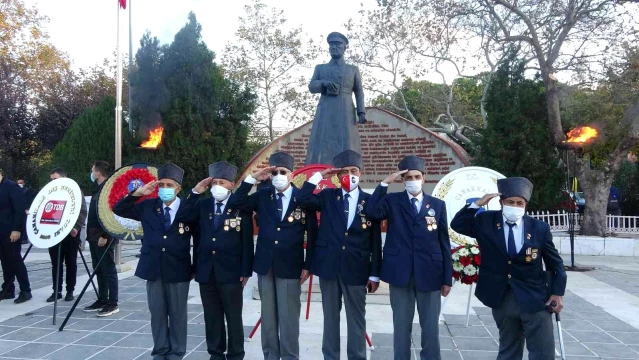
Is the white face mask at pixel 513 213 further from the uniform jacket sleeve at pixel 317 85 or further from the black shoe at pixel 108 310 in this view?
the black shoe at pixel 108 310

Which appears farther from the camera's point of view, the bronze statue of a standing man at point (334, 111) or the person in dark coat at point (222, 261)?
the bronze statue of a standing man at point (334, 111)

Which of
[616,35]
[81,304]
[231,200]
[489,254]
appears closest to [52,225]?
[81,304]

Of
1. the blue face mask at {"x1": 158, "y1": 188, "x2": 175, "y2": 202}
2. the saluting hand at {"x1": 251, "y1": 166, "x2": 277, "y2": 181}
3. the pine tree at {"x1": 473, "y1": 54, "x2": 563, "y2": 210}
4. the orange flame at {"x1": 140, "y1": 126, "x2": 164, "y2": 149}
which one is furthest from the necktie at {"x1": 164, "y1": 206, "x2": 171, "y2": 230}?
the orange flame at {"x1": 140, "y1": 126, "x2": 164, "y2": 149}

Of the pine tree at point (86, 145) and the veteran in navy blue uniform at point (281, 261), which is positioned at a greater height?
the pine tree at point (86, 145)

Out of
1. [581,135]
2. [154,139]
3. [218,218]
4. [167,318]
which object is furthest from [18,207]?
[581,135]

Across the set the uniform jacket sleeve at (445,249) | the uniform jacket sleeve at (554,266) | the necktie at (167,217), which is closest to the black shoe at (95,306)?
the necktie at (167,217)

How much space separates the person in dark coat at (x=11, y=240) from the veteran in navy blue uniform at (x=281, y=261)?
4360mm

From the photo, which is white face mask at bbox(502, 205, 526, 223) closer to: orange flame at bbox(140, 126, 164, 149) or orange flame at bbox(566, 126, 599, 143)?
orange flame at bbox(566, 126, 599, 143)

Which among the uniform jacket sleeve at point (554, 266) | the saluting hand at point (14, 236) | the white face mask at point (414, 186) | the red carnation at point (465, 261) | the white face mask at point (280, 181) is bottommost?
the red carnation at point (465, 261)

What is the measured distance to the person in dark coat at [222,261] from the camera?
→ 395cm

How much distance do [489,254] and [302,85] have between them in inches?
740

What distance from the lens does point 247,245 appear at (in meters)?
4.09

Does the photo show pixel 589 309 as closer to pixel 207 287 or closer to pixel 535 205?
pixel 207 287

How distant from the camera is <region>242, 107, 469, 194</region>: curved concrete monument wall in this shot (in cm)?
1091
